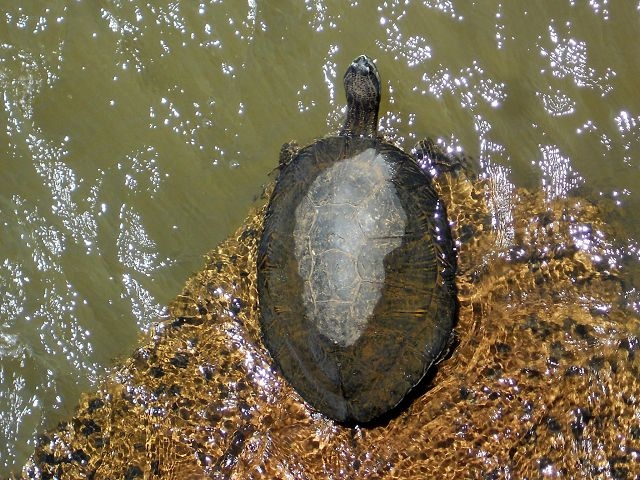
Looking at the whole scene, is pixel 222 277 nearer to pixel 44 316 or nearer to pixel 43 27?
pixel 44 316

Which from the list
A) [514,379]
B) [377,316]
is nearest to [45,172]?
[377,316]

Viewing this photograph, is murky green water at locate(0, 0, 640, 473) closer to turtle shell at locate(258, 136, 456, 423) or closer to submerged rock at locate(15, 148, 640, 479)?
submerged rock at locate(15, 148, 640, 479)

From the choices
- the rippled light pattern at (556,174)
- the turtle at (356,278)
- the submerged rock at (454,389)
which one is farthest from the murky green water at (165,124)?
the turtle at (356,278)

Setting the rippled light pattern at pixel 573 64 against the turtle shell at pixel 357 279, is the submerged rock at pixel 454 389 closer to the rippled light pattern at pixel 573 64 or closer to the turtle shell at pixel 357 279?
the turtle shell at pixel 357 279

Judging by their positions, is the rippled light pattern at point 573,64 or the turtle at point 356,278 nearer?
the turtle at point 356,278

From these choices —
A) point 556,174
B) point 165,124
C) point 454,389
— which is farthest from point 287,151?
point 454,389

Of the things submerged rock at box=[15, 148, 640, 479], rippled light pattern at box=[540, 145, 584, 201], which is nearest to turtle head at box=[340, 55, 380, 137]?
submerged rock at box=[15, 148, 640, 479]
